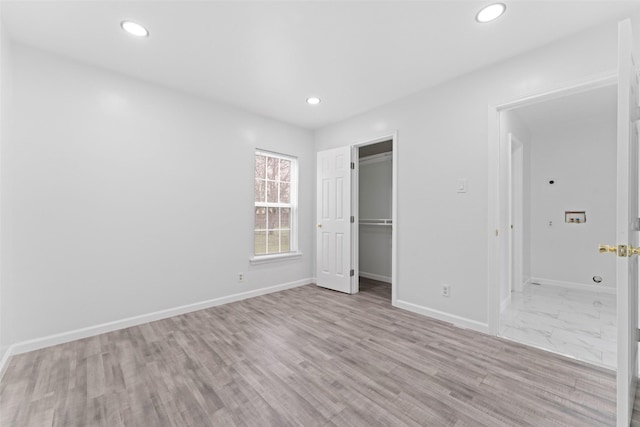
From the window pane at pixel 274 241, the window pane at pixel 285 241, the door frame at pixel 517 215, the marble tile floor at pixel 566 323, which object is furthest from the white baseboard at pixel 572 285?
the window pane at pixel 274 241

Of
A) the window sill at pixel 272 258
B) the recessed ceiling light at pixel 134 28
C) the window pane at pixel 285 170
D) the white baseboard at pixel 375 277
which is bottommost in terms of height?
the white baseboard at pixel 375 277

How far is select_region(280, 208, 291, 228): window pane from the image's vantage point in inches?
166

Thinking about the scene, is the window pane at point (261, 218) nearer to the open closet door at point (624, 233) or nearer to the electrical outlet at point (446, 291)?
the electrical outlet at point (446, 291)

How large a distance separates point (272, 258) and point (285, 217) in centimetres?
70

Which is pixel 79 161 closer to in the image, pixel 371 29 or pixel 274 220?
pixel 274 220

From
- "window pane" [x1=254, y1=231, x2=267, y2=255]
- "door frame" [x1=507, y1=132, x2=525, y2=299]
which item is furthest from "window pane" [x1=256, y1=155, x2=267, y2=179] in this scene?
"door frame" [x1=507, y1=132, x2=525, y2=299]

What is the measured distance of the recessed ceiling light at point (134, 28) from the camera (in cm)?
203

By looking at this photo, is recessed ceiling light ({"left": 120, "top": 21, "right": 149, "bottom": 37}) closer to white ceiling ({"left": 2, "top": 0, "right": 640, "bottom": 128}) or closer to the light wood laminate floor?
white ceiling ({"left": 2, "top": 0, "right": 640, "bottom": 128})

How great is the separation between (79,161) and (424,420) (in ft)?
11.1

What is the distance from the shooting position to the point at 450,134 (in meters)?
2.85

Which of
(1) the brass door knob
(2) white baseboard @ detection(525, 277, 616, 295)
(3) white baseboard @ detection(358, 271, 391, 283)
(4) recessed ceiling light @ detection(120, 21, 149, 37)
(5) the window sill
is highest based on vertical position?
(4) recessed ceiling light @ detection(120, 21, 149, 37)

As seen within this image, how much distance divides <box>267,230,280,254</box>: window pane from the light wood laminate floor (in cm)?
145

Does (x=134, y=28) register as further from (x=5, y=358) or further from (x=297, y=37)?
(x=5, y=358)

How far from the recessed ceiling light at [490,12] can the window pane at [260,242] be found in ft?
10.8
